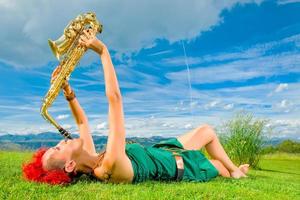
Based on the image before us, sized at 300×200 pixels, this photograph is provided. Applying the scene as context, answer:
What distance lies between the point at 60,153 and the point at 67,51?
1.36 metres

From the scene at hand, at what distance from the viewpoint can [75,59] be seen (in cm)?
588

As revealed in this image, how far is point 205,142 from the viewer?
7156 mm

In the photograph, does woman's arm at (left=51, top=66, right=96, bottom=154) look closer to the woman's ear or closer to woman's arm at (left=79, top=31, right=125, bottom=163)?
the woman's ear

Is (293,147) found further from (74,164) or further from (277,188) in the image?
(74,164)

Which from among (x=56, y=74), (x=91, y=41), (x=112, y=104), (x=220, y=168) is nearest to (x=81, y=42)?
(x=91, y=41)

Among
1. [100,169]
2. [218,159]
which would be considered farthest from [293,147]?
[100,169]

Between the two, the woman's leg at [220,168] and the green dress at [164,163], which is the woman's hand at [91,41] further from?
the woman's leg at [220,168]

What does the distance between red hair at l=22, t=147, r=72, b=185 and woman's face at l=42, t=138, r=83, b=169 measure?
0.23ft

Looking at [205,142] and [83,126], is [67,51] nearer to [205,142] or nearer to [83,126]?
[83,126]

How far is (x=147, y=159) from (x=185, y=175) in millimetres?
688

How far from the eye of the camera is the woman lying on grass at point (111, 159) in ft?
17.7

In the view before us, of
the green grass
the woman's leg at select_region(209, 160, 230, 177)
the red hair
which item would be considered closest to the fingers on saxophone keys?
the red hair

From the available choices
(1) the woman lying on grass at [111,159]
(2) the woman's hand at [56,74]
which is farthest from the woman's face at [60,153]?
(2) the woman's hand at [56,74]

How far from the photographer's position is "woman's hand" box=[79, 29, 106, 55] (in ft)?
17.6
